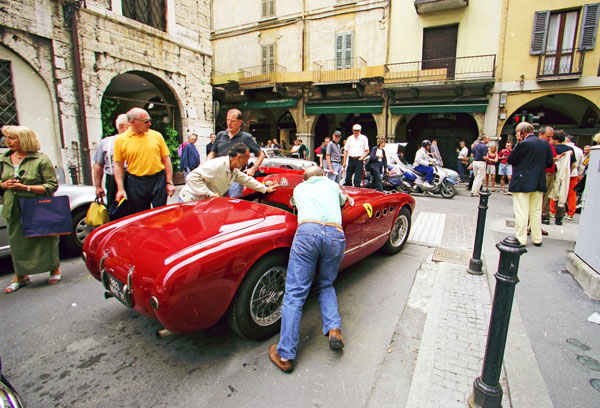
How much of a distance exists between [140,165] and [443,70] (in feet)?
50.0

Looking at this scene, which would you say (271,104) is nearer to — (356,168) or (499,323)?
(356,168)

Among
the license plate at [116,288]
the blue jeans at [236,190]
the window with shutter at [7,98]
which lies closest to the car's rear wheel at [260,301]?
the license plate at [116,288]

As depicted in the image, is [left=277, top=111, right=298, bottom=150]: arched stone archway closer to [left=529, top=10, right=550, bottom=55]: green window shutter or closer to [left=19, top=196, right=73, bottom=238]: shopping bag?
[left=529, top=10, right=550, bottom=55]: green window shutter

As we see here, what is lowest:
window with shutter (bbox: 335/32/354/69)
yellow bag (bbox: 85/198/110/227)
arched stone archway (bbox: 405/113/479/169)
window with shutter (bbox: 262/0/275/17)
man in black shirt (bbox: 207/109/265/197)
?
yellow bag (bbox: 85/198/110/227)

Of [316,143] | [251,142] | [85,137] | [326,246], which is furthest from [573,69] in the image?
[85,137]

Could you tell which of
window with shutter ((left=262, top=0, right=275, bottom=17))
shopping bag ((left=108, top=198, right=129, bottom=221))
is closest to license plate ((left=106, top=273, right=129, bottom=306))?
shopping bag ((left=108, top=198, right=129, bottom=221))

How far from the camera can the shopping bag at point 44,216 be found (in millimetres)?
3420

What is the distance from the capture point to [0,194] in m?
3.45

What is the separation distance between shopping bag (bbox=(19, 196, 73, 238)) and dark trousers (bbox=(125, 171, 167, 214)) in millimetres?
650

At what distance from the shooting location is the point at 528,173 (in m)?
4.51

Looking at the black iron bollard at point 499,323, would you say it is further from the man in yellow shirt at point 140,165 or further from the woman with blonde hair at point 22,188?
the woman with blonde hair at point 22,188

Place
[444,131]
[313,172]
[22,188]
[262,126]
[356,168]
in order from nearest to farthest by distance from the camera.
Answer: [313,172]
[22,188]
[356,168]
[444,131]
[262,126]

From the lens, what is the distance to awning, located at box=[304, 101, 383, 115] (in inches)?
669

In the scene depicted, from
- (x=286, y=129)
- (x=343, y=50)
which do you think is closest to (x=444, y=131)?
(x=343, y=50)
